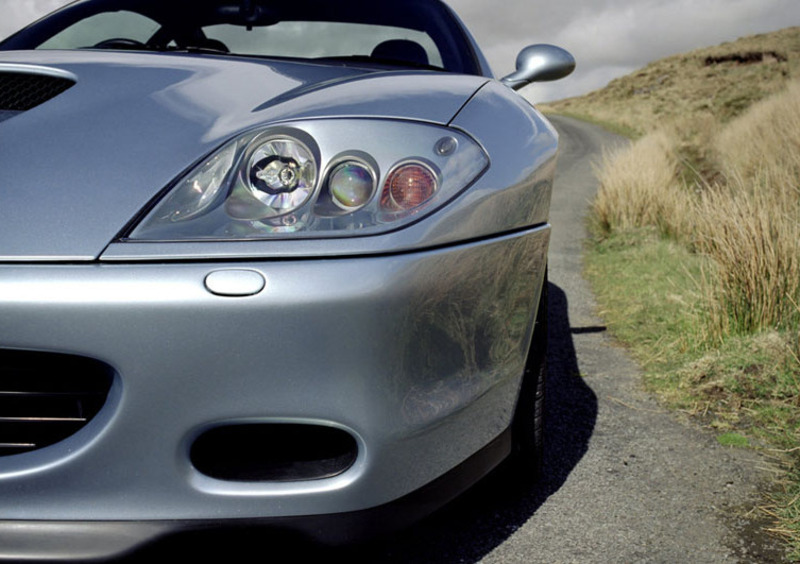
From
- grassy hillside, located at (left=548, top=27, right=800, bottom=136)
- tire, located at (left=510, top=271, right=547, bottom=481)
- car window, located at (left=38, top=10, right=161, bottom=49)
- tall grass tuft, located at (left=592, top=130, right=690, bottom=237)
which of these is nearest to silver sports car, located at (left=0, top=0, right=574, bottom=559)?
tire, located at (left=510, top=271, right=547, bottom=481)

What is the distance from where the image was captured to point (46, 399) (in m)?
1.25

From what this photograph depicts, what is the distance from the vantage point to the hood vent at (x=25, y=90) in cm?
142

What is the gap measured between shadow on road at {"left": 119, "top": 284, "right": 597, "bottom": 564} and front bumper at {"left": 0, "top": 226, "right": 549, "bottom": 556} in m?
0.06

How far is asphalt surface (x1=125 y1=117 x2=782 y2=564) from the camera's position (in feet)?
5.66

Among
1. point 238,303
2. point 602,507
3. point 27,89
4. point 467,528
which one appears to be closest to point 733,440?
point 602,507

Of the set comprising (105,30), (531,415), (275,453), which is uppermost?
(105,30)

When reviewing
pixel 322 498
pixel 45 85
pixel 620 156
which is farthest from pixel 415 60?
pixel 620 156

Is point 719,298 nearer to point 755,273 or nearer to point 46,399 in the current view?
point 755,273

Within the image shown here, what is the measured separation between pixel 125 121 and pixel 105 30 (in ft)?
5.05

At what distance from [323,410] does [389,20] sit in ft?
6.12

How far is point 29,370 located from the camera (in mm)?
1239

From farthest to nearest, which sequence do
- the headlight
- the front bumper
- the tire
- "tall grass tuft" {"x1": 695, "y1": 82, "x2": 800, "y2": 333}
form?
"tall grass tuft" {"x1": 695, "y1": 82, "x2": 800, "y2": 333} → the tire → the headlight → the front bumper

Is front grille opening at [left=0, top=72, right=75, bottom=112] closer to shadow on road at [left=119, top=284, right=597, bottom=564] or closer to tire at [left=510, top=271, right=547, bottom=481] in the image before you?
shadow on road at [left=119, top=284, right=597, bottom=564]

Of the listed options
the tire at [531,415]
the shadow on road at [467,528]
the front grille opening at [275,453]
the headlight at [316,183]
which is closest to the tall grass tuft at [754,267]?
the shadow on road at [467,528]
